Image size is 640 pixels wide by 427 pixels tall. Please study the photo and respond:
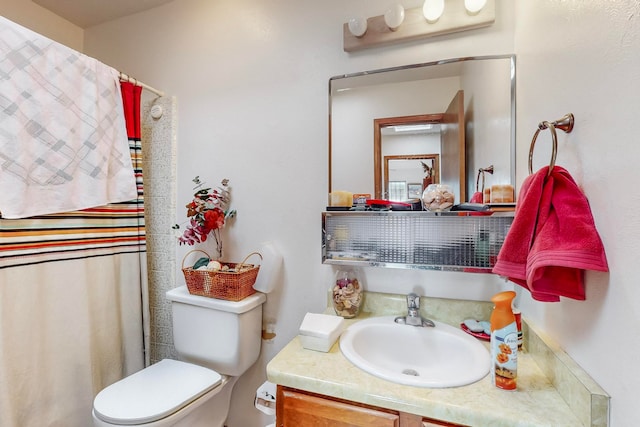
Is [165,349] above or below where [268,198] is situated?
below

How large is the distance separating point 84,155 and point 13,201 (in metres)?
0.31

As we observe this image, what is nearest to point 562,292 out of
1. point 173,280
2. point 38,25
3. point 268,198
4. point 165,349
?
point 268,198

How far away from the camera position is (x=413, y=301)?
1155mm

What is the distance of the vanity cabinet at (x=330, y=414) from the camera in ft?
2.49

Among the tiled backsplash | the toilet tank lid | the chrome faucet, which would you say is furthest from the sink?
the tiled backsplash

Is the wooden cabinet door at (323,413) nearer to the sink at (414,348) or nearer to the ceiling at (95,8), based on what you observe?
the sink at (414,348)

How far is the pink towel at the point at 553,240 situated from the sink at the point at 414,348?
35 cm

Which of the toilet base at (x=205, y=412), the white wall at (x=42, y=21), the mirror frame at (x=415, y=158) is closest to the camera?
the toilet base at (x=205, y=412)

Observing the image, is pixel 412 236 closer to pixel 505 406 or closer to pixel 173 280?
pixel 505 406

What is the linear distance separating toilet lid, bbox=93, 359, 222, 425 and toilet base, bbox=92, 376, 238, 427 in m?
0.02

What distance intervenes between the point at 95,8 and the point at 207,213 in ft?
4.89

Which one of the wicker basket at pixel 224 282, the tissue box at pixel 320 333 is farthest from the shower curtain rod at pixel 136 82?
the tissue box at pixel 320 333

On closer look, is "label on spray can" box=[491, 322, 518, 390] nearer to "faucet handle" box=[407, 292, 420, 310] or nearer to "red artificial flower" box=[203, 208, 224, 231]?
"faucet handle" box=[407, 292, 420, 310]

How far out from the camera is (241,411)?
154 cm
